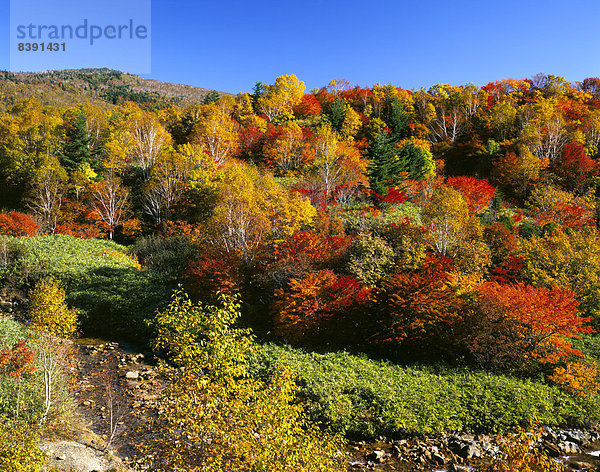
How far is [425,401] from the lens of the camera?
15.2 meters

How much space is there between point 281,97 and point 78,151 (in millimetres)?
38300

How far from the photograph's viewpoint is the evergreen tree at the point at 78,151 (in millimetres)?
42344

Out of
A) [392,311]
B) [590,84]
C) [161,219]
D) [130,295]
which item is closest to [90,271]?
[130,295]

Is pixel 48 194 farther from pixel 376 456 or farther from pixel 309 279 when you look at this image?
pixel 376 456

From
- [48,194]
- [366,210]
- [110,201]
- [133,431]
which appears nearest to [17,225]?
[48,194]

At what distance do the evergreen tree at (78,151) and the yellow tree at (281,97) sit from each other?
107 ft

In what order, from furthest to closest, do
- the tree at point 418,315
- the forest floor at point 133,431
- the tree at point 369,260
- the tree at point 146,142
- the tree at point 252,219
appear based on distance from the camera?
the tree at point 146,142 < the tree at point 252,219 < the tree at point 369,260 < the tree at point 418,315 < the forest floor at point 133,431

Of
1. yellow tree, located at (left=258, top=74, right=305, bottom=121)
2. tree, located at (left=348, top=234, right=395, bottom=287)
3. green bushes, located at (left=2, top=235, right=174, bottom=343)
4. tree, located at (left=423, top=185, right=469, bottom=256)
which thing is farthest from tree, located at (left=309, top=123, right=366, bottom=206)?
yellow tree, located at (left=258, top=74, right=305, bottom=121)

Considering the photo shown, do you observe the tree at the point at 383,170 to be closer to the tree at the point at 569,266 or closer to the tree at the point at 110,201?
the tree at the point at 569,266

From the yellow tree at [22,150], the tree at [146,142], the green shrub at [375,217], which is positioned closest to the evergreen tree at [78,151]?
the yellow tree at [22,150]

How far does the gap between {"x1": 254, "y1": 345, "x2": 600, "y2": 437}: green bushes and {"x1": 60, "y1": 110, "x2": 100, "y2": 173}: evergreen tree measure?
40.5 meters

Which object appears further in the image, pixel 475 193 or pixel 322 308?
pixel 475 193

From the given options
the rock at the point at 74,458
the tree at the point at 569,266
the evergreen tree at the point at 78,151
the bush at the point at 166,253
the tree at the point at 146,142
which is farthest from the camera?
the tree at the point at 146,142

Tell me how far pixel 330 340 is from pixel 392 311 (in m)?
4.25
